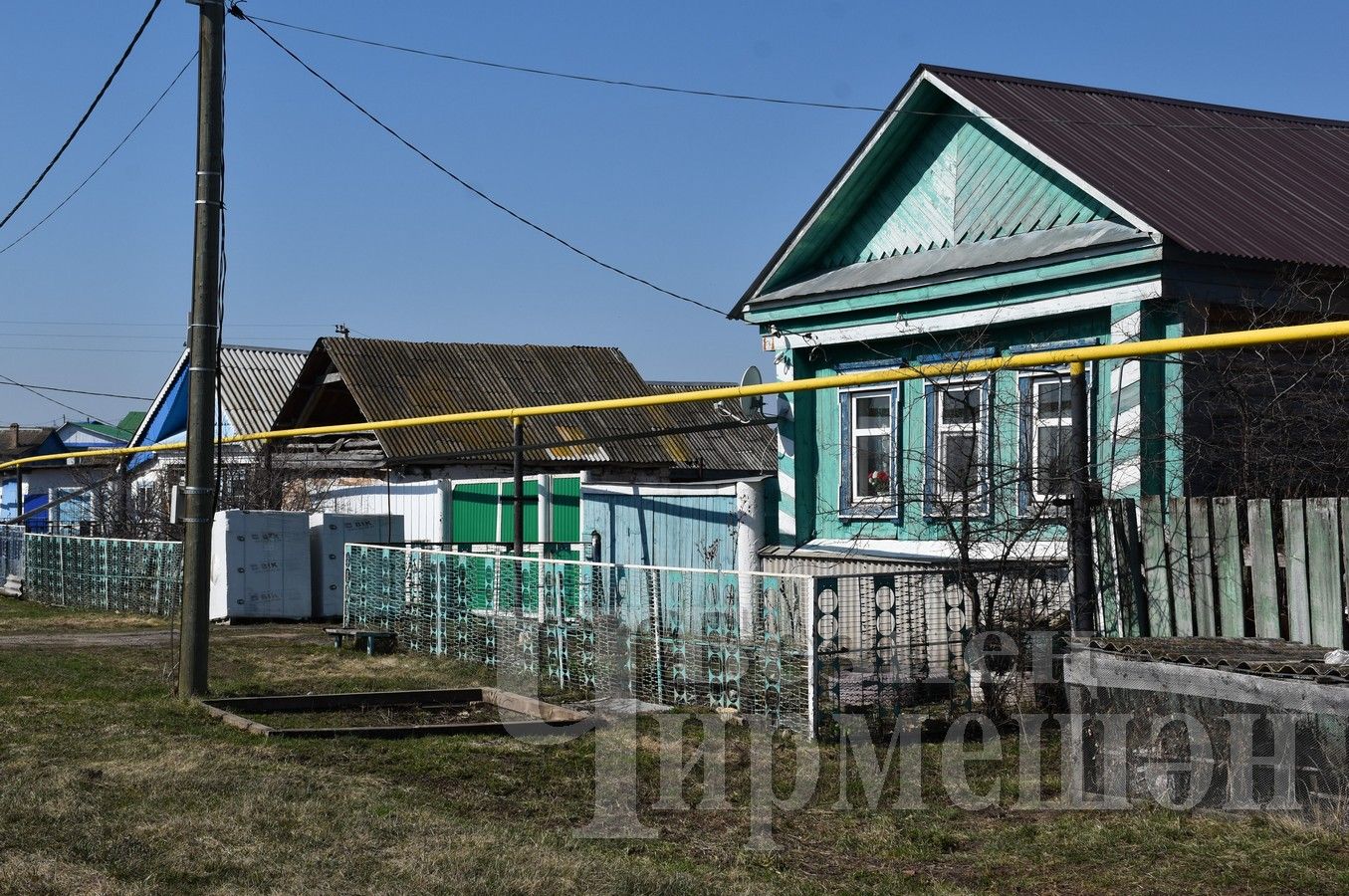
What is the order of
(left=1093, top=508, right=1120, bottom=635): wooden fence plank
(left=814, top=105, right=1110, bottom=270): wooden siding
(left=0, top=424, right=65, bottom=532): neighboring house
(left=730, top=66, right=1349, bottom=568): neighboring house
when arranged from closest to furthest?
1. (left=1093, top=508, right=1120, bottom=635): wooden fence plank
2. (left=730, top=66, right=1349, bottom=568): neighboring house
3. (left=814, top=105, right=1110, bottom=270): wooden siding
4. (left=0, top=424, right=65, bottom=532): neighboring house

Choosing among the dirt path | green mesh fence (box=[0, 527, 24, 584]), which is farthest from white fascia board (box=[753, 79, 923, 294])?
green mesh fence (box=[0, 527, 24, 584])

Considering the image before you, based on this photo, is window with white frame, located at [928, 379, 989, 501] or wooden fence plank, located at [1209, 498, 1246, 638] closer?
wooden fence plank, located at [1209, 498, 1246, 638]

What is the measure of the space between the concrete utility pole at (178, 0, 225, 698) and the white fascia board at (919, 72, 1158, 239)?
252 inches

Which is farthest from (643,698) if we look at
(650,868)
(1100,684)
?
(650,868)

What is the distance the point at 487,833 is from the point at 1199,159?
10.4 m

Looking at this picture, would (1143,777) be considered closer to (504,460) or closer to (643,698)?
(643,698)

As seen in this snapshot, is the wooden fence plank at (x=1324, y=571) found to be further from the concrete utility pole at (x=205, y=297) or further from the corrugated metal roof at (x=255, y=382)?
the corrugated metal roof at (x=255, y=382)

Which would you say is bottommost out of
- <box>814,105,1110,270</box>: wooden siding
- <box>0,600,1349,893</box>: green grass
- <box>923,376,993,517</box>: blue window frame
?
<box>0,600,1349,893</box>: green grass

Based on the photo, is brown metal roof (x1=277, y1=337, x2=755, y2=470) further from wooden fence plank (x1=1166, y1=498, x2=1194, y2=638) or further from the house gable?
wooden fence plank (x1=1166, y1=498, x2=1194, y2=638)

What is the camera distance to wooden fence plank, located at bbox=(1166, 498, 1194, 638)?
8.09 m

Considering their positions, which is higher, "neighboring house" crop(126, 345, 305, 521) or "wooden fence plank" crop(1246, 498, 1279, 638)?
"neighboring house" crop(126, 345, 305, 521)

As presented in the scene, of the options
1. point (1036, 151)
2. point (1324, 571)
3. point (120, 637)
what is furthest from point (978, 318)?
point (120, 637)

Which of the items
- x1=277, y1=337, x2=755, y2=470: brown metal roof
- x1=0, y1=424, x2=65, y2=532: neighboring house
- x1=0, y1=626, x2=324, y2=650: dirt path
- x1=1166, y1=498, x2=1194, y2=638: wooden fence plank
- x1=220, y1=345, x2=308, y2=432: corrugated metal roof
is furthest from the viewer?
x1=0, y1=424, x2=65, y2=532: neighboring house

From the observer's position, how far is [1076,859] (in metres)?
6.08
